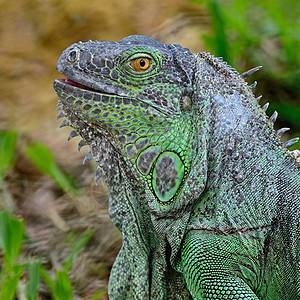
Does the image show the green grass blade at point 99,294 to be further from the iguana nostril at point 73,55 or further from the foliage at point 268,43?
the foliage at point 268,43

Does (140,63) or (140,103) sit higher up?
(140,63)

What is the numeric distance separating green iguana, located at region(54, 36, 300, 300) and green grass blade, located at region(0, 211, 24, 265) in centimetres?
112

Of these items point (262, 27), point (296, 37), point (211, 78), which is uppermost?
point (262, 27)

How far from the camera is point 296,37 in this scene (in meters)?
6.48

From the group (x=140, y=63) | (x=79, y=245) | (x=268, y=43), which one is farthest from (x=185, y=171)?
(x=268, y=43)

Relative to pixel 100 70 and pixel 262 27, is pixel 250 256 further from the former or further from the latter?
pixel 262 27

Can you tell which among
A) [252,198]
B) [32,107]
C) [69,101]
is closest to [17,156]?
[32,107]

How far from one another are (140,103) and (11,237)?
1.75 metres

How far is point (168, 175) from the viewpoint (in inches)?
117

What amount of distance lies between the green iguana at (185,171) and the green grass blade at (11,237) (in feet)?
3.69

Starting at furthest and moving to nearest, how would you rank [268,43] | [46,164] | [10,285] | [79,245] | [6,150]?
[268,43] → [46,164] → [6,150] → [79,245] → [10,285]

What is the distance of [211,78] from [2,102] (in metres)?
5.31

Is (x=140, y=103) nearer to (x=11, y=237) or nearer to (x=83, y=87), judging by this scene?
(x=83, y=87)

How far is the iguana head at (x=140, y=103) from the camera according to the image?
3008mm
